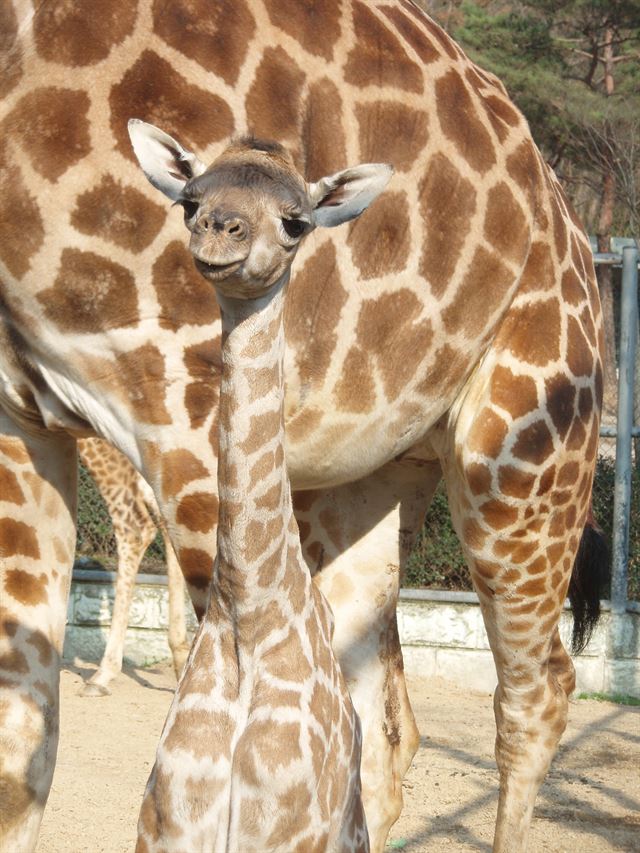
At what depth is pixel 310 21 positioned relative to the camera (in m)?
3.73

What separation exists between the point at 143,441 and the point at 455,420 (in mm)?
1319

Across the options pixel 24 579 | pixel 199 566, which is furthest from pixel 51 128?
pixel 24 579

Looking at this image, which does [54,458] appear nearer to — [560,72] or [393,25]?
[393,25]

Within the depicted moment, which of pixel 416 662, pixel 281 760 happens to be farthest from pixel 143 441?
pixel 416 662

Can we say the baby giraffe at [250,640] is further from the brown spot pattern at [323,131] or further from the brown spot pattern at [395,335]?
the brown spot pattern at [395,335]

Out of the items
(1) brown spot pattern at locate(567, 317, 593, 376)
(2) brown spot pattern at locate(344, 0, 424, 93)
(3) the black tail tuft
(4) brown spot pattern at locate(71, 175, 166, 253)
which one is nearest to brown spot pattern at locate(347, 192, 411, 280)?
(2) brown spot pattern at locate(344, 0, 424, 93)

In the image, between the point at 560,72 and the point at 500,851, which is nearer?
the point at 500,851

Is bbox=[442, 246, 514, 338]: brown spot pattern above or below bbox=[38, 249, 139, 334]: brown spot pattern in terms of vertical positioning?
above

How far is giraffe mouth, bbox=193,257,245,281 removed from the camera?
2.62 m

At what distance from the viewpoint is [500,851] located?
4711mm

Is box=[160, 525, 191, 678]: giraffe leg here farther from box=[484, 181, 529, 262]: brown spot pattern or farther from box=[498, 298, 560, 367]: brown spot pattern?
box=[484, 181, 529, 262]: brown spot pattern

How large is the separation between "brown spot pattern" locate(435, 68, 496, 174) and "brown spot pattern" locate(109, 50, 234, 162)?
34.7 inches

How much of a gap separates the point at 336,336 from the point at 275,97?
639 mm

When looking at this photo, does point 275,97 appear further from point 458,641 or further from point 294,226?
point 458,641
